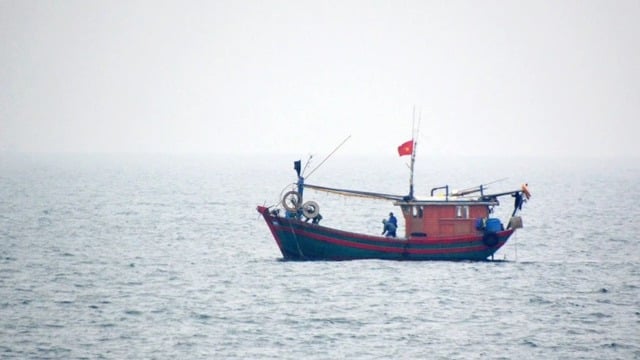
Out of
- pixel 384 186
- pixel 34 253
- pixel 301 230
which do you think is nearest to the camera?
Result: pixel 301 230

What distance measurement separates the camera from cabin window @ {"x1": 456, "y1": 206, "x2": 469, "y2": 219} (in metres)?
53.1

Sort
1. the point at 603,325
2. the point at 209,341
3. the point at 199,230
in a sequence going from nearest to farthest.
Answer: the point at 209,341
the point at 603,325
the point at 199,230

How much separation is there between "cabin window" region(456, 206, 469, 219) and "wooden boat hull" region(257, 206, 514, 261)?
100 cm

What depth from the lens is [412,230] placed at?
5309 centimetres

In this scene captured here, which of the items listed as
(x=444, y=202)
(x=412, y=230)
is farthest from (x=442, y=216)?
(x=412, y=230)

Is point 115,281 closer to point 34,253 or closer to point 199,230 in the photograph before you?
point 34,253

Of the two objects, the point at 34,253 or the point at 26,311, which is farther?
the point at 34,253

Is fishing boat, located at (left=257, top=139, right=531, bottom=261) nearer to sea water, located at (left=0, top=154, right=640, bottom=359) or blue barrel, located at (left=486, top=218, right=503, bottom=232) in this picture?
blue barrel, located at (left=486, top=218, right=503, bottom=232)

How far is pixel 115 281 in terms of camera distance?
50.6 meters

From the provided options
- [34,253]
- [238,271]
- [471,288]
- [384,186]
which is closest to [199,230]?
[34,253]

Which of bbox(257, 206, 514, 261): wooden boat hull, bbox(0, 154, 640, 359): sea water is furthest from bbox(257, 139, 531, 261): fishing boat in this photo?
bbox(0, 154, 640, 359): sea water

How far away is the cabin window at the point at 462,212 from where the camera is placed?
53062 millimetres

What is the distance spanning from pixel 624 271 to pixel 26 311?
2903 cm

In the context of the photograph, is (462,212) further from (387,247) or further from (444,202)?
(387,247)
